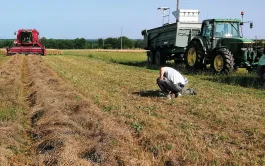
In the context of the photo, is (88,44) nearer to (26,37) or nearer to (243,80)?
(26,37)

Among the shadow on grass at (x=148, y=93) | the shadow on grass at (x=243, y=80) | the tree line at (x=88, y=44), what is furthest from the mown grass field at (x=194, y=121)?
the tree line at (x=88, y=44)

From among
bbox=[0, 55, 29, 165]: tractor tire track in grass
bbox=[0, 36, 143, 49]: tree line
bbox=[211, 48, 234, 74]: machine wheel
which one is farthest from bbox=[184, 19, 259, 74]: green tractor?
bbox=[0, 36, 143, 49]: tree line

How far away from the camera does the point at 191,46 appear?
17.5 m

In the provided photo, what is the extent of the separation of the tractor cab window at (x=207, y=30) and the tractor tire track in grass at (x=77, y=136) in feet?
30.0

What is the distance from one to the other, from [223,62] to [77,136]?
33.7 ft

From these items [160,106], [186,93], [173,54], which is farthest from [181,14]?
[160,106]

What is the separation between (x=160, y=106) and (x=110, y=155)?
11.7 ft

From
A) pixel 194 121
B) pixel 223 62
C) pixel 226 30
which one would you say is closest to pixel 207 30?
pixel 226 30

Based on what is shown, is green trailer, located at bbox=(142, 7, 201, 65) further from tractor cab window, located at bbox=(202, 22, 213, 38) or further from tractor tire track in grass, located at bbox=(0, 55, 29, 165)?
tractor tire track in grass, located at bbox=(0, 55, 29, 165)

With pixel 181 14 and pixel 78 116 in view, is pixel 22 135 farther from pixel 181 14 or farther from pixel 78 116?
pixel 181 14

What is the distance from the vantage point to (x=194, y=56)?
1741 cm

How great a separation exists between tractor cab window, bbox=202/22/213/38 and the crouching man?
23.7ft

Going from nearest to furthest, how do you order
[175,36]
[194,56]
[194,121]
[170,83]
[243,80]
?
[194,121]
[170,83]
[243,80]
[194,56]
[175,36]

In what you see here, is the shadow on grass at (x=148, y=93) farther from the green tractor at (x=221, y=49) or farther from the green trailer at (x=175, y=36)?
the green trailer at (x=175, y=36)
